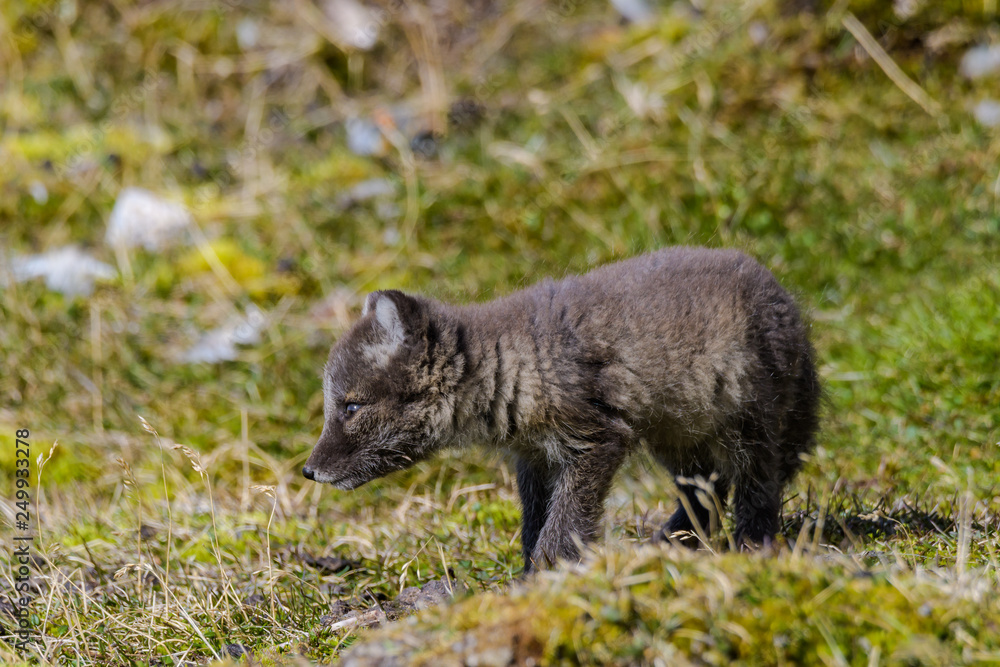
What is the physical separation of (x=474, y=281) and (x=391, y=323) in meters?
3.64

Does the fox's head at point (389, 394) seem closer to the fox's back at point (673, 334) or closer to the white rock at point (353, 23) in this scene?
the fox's back at point (673, 334)

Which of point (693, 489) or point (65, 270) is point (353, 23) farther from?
point (693, 489)

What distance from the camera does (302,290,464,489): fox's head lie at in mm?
4719

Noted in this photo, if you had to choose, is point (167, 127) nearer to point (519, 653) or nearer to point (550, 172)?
point (550, 172)

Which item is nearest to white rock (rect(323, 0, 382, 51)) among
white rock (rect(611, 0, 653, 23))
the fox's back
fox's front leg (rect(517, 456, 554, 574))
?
white rock (rect(611, 0, 653, 23))

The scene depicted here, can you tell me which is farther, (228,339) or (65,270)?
(65,270)

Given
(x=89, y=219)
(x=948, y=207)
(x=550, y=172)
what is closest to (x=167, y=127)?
(x=89, y=219)

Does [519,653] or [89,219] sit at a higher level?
[89,219]

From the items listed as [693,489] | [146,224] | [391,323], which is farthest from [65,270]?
[693,489]

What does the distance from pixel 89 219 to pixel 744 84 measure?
272 inches

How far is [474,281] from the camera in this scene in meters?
8.34

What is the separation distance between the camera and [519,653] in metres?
2.91

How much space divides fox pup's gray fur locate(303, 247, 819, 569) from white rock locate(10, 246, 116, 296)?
17.0 feet

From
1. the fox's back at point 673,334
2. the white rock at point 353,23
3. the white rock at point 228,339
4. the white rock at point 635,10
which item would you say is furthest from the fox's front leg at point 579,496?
the white rock at point 353,23
